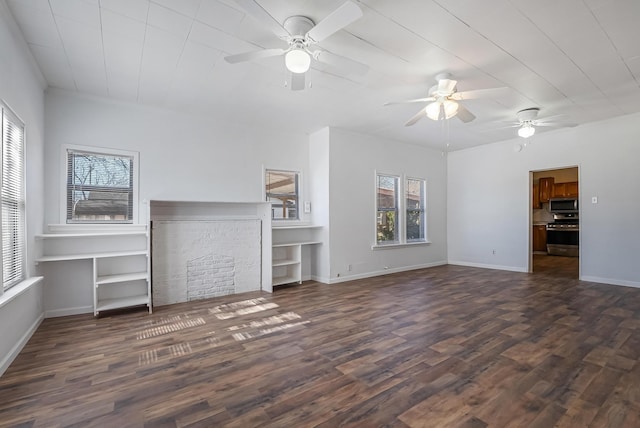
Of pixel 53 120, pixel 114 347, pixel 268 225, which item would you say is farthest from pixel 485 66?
pixel 53 120

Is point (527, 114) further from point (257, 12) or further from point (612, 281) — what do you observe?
point (257, 12)

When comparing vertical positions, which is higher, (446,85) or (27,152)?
(446,85)

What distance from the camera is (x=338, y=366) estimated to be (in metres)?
2.46

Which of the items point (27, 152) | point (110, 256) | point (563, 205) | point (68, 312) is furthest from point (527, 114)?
point (68, 312)

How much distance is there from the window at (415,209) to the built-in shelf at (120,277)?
17.2 feet

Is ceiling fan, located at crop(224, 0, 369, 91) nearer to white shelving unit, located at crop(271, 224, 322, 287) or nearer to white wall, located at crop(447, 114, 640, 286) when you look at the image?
white shelving unit, located at crop(271, 224, 322, 287)

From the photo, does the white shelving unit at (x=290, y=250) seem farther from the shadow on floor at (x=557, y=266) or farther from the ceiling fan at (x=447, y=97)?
the shadow on floor at (x=557, y=266)

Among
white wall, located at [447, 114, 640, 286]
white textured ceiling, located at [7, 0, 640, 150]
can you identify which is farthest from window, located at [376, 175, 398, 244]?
white textured ceiling, located at [7, 0, 640, 150]

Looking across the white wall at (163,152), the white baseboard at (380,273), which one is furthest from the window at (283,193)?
the white baseboard at (380,273)

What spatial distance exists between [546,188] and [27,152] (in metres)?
12.0

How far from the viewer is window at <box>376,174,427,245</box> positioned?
6.46m

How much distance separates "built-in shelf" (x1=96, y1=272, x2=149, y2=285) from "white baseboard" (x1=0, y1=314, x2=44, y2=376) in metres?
0.67

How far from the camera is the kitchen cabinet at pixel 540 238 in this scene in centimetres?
955

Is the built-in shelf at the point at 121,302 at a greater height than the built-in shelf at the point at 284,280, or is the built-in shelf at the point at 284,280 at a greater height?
the built-in shelf at the point at 121,302
